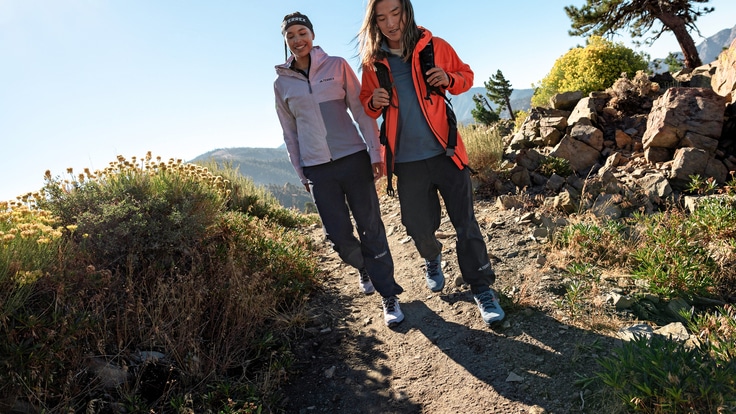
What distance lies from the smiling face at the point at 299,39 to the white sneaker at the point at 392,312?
2.06 metres

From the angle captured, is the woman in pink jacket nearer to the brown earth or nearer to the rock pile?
the brown earth

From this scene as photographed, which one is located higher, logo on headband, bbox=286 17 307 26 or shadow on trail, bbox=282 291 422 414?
logo on headband, bbox=286 17 307 26

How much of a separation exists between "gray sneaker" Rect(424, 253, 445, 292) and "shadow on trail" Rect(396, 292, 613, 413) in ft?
1.34

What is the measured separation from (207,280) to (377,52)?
2391 millimetres

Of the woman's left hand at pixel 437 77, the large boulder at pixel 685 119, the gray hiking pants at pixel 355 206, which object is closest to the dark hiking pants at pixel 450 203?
the gray hiking pants at pixel 355 206

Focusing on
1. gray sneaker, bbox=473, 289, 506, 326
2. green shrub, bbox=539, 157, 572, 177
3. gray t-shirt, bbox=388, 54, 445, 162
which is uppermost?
gray t-shirt, bbox=388, 54, 445, 162

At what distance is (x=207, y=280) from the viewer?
3.78 m

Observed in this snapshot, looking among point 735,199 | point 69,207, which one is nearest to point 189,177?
point 69,207

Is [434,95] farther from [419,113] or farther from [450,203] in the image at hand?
[450,203]

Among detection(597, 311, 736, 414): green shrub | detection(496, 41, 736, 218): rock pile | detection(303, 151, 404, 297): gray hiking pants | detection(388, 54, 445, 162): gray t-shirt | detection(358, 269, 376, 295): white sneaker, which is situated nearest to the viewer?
detection(597, 311, 736, 414): green shrub

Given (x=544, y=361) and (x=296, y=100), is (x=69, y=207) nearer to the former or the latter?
(x=296, y=100)

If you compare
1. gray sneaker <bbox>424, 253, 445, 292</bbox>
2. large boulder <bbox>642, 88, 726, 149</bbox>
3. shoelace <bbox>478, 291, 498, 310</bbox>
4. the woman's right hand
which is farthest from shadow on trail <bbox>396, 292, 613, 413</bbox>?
large boulder <bbox>642, 88, 726, 149</bbox>

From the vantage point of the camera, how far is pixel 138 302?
9.64ft

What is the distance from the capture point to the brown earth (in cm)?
261
